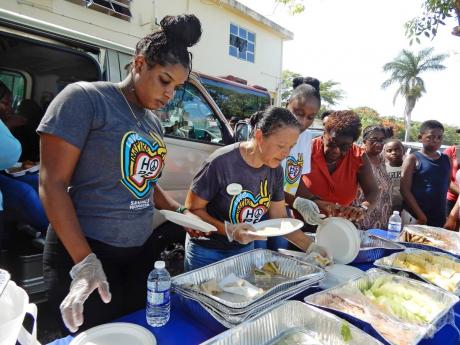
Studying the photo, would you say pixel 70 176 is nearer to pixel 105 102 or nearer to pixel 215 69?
pixel 105 102

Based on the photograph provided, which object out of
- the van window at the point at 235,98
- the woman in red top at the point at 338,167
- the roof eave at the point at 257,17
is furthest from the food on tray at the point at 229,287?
the roof eave at the point at 257,17

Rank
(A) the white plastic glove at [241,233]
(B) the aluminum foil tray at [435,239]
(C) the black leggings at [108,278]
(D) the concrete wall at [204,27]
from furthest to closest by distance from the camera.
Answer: (D) the concrete wall at [204,27], (B) the aluminum foil tray at [435,239], (A) the white plastic glove at [241,233], (C) the black leggings at [108,278]

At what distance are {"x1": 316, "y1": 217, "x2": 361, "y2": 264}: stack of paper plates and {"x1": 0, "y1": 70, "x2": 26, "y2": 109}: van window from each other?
341 cm

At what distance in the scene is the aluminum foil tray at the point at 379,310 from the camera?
1.17 meters

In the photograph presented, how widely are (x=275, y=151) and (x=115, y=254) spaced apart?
37.9 inches

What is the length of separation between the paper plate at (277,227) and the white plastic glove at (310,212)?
358 millimetres

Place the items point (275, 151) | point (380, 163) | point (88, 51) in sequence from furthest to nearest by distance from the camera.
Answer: point (380, 163) < point (88, 51) < point (275, 151)

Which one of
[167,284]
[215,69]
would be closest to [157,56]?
[167,284]

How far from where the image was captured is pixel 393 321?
1.25 meters

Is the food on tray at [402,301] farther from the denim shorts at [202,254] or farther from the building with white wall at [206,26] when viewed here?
the building with white wall at [206,26]

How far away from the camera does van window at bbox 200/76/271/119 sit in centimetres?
412

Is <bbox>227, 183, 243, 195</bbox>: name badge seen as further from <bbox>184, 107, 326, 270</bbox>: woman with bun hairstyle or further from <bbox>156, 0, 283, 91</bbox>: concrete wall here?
<bbox>156, 0, 283, 91</bbox>: concrete wall

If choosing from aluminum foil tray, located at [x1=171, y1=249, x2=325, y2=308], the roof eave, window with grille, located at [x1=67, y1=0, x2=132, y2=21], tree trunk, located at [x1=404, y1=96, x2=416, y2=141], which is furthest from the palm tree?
aluminum foil tray, located at [x1=171, y1=249, x2=325, y2=308]

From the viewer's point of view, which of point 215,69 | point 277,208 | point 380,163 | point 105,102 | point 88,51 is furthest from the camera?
point 215,69
